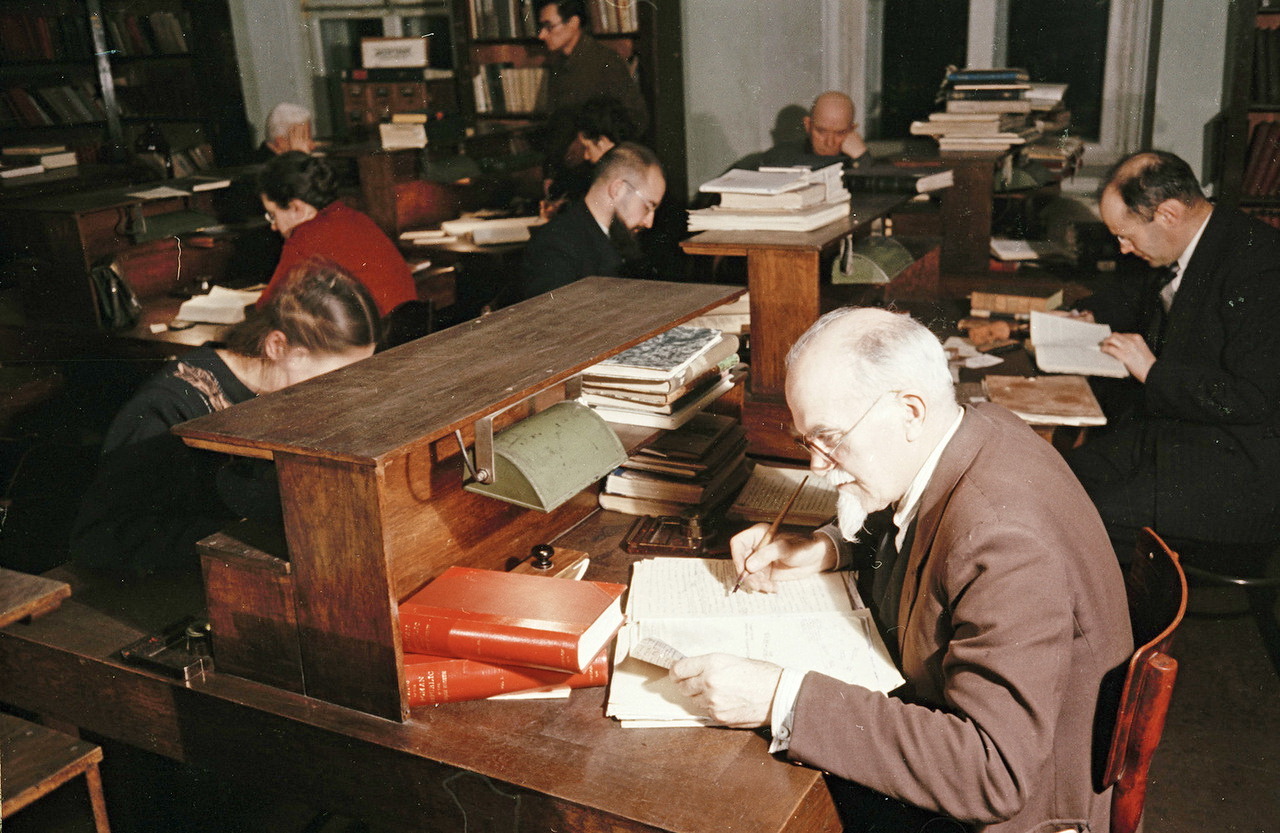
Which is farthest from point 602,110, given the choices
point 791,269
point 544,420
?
point 544,420

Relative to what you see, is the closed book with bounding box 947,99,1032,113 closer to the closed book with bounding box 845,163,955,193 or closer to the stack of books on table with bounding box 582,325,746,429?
the closed book with bounding box 845,163,955,193

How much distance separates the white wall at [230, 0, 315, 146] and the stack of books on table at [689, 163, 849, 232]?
5.93 meters

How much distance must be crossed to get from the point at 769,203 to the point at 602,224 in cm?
94

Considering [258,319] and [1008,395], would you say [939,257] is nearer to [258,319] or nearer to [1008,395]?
[1008,395]

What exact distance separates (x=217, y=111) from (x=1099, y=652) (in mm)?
7772

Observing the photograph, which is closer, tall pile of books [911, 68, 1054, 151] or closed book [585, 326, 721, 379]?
closed book [585, 326, 721, 379]

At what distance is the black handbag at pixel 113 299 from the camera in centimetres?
416

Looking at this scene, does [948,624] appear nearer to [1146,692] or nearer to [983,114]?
[1146,692]

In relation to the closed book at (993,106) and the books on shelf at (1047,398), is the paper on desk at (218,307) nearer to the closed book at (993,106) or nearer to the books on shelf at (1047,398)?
the books on shelf at (1047,398)

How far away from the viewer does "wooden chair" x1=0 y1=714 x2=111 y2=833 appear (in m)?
1.73

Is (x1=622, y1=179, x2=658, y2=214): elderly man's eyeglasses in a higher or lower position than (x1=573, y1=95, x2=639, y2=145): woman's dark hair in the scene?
lower

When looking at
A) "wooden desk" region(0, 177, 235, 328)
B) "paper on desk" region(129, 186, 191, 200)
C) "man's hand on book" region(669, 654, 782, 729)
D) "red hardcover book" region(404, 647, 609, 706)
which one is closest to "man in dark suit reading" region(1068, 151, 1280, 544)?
"man's hand on book" region(669, 654, 782, 729)

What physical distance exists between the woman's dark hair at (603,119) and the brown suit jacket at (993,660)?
3.84m

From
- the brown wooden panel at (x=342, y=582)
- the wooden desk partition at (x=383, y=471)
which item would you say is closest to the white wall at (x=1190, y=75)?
the wooden desk partition at (x=383, y=471)
